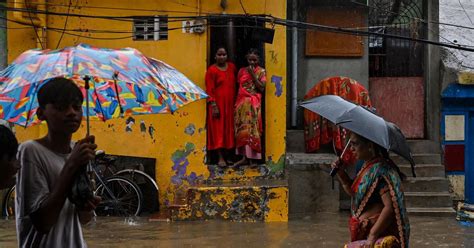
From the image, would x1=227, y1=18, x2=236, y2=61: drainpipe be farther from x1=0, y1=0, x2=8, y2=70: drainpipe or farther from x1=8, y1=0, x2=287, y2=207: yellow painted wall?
x1=0, y1=0, x2=8, y2=70: drainpipe

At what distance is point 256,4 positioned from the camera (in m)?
11.0

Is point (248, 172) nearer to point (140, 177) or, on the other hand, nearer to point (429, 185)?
point (140, 177)

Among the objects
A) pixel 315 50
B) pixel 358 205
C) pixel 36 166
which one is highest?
pixel 315 50

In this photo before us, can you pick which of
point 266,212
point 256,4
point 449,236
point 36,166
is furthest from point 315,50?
point 36,166

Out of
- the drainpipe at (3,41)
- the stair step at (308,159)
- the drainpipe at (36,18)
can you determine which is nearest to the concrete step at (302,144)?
the stair step at (308,159)

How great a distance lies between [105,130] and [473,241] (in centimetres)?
598

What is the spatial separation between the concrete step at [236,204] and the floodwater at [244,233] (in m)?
0.16

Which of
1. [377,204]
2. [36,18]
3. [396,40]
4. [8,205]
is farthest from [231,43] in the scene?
[377,204]

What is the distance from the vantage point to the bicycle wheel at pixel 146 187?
10.4 metres

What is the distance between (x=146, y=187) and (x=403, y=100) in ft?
16.8

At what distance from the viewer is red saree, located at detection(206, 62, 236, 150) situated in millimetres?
10750

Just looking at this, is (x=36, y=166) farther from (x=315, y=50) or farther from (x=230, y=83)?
(x=315, y=50)

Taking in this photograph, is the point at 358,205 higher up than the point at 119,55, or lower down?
lower down

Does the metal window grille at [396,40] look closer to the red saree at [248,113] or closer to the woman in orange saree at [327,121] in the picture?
the woman in orange saree at [327,121]
